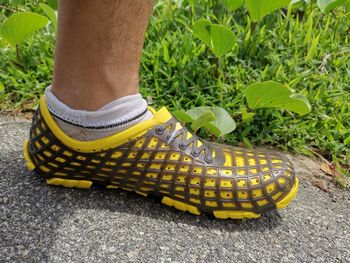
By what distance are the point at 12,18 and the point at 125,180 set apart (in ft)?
2.09

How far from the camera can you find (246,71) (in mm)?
1654

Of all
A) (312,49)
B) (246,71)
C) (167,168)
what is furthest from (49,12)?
(312,49)

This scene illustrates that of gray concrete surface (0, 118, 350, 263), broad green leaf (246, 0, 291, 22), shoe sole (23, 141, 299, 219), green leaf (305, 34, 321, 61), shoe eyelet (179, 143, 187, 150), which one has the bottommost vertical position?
gray concrete surface (0, 118, 350, 263)

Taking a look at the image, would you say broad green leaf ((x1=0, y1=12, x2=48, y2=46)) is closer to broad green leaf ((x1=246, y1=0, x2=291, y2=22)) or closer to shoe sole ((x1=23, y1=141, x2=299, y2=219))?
shoe sole ((x1=23, y1=141, x2=299, y2=219))

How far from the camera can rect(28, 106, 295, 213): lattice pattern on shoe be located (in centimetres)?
108

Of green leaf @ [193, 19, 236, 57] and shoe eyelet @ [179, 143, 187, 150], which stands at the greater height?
green leaf @ [193, 19, 236, 57]

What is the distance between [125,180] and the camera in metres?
1.10

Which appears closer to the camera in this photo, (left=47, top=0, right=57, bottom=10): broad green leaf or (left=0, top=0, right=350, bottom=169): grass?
(left=0, top=0, right=350, bottom=169): grass

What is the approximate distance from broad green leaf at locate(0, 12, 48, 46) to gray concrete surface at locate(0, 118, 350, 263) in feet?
1.43

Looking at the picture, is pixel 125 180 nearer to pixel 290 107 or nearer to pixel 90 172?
pixel 90 172

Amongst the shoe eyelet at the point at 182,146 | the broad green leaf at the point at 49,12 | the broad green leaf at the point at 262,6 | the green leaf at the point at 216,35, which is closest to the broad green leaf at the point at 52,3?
the broad green leaf at the point at 49,12

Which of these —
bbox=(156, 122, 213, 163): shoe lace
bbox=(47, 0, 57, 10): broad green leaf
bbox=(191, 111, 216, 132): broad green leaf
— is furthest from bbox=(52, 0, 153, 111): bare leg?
bbox=(47, 0, 57, 10): broad green leaf

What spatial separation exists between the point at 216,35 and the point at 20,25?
583 mm

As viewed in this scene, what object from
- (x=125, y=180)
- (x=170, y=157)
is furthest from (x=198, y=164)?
(x=125, y=180)
